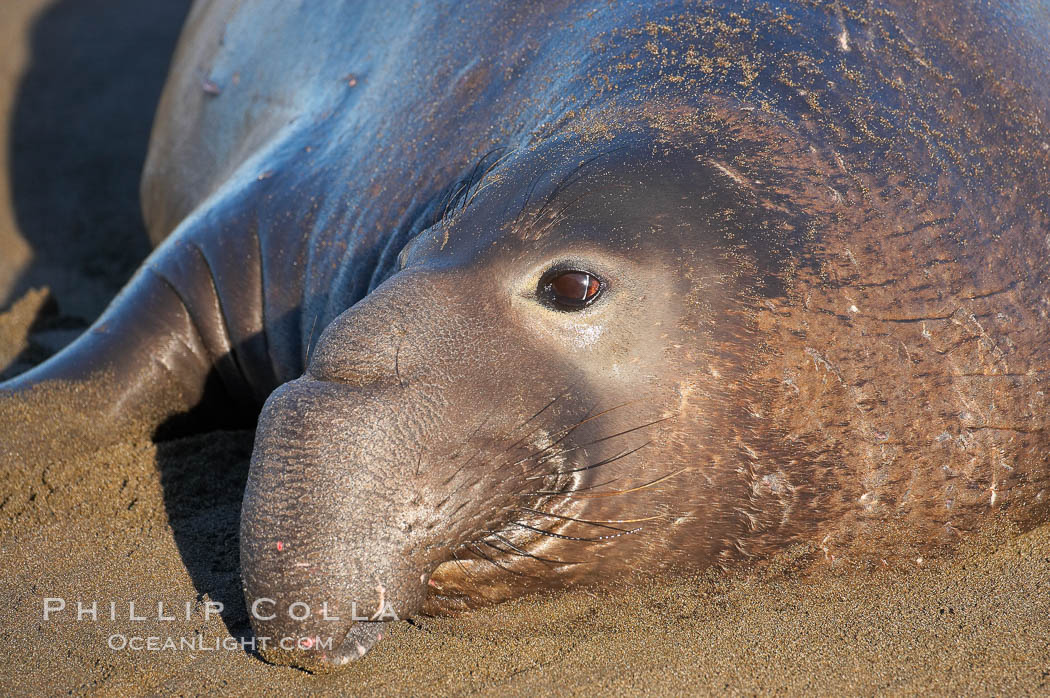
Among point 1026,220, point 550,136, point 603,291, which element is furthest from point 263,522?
point 1026,220

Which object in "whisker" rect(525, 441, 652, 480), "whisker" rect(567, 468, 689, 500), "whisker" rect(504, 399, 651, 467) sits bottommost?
"whisker" rect(567, 468, 689, 500)

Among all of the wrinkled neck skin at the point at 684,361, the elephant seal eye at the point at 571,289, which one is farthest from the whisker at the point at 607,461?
the elephant seal eye at the point at 571,289

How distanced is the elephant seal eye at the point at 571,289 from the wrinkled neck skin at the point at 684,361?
0.02 meters

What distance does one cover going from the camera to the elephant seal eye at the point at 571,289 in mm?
2959

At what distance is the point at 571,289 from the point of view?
2971mm

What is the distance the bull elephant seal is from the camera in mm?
2891

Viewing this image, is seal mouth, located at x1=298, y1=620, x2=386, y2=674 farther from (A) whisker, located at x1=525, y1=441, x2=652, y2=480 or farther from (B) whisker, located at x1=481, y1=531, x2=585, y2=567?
(A) whisker, located at x1=525, y1=441, x2=652, y2=480

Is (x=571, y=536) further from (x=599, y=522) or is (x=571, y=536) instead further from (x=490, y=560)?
(x=490, y=560)

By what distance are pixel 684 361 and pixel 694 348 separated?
41mm

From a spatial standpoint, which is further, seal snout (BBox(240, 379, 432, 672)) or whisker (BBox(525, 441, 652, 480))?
whisker (BBox(525, 441, 652, 480))

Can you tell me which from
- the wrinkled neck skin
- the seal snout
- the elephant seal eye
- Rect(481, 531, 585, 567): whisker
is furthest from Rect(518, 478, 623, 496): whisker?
the elephant seal eye

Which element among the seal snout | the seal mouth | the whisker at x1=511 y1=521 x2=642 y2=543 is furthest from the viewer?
the whisker at x1=511 y1=521 x2=642 y2=543

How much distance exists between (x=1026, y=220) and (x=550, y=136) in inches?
53.9

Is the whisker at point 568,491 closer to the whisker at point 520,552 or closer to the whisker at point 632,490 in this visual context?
the whisker at point 632,490
